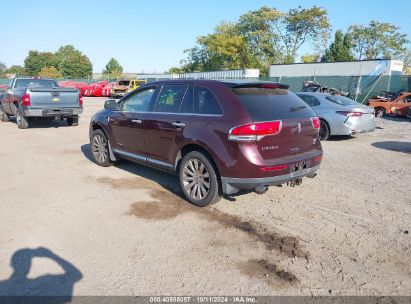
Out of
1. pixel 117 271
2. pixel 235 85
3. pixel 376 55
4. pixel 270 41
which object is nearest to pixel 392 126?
pixel 235 85

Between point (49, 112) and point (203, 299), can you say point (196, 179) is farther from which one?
point (49, 112)

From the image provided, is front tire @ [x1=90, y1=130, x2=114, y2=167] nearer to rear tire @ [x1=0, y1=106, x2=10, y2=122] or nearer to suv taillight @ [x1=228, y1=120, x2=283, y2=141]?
suv taillight @ [x1=228, y1=120, x2=283, y2=141]

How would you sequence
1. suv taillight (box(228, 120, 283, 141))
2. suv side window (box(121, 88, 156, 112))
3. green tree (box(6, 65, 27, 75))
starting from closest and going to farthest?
suv taillight (box(228, 120, 283, 141))
suv side window (box(121, 88, 156, 112))
green tree (box(6, 65, 27, 75))

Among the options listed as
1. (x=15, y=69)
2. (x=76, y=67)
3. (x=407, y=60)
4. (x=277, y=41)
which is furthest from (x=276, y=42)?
(x=15, y=69)

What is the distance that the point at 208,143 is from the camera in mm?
4715

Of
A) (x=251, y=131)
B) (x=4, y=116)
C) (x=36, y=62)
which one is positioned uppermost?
(x=36, y=62)

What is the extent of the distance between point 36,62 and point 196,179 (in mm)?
103171

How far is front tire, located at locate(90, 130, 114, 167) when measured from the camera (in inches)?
282

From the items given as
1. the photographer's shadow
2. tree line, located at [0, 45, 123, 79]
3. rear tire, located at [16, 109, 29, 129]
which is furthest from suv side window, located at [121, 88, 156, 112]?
tree line, located at [0, 45, 123, 79]

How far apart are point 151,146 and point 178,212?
143 cm

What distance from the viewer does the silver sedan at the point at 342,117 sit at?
992 centimetres

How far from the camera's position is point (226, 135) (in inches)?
177

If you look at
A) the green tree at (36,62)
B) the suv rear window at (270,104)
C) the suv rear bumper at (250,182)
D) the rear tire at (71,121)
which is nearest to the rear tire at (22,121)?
the rear tire at (71,121)

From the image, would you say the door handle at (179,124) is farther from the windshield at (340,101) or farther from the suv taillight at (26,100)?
the suv taillight at (26,100)
